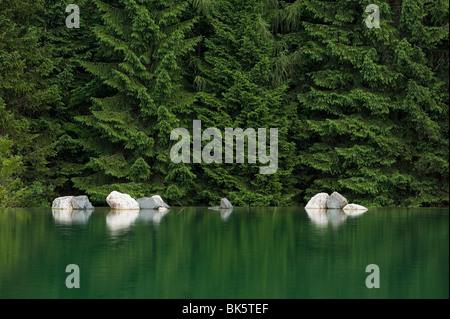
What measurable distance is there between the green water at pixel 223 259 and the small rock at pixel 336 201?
6659mm

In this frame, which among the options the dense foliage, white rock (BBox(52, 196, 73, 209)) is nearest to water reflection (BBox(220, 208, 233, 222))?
the dense foliage

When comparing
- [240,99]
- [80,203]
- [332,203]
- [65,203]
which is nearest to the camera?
[80,203]

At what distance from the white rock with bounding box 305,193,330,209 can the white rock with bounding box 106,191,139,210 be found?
5711 millimetres

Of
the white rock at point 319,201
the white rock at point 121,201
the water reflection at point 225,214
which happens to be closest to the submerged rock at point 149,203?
the white rock at point 121,201

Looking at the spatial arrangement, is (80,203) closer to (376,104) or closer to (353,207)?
(353,207)

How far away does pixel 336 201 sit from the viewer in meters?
21.3

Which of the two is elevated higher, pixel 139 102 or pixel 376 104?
pixel 139 102

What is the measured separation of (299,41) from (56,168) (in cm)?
1025

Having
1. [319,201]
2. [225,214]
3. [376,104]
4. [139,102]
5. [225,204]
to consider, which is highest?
[139,102]

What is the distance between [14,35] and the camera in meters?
23.8

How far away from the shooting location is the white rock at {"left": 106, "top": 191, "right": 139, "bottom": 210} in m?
21.1

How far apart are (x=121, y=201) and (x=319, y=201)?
6.37m

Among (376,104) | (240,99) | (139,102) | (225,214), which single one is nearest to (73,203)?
(139,102)

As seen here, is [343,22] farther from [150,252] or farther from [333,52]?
[150,252]
